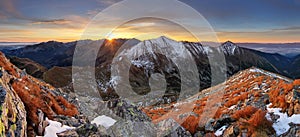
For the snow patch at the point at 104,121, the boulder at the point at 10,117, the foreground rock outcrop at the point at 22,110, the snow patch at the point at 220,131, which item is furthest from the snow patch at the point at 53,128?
the snow patch at the point at 220,131

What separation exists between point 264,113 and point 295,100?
2690 millimetres

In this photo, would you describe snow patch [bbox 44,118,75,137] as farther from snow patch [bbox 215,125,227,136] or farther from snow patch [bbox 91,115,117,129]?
snow patch [bbox 215,125,227,136]

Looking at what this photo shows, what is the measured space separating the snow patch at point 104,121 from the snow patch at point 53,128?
6.87 ft

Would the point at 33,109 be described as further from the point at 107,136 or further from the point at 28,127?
the point at 107,136

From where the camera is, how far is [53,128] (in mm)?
11688

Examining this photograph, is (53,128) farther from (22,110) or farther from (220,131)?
(220,131)

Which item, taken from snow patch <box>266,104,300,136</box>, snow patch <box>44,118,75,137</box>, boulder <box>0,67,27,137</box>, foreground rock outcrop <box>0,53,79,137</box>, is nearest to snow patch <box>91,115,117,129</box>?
foreground rock outcrop <box>0,53,79,137</box>

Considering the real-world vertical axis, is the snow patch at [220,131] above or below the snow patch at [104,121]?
Answer: below

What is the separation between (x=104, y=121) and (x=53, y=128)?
324cm

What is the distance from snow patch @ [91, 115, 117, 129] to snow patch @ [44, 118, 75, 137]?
6.87 ft

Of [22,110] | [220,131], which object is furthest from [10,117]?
[220,131]

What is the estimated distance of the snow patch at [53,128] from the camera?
11188 mm

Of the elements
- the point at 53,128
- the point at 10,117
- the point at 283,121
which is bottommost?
the point at 283,121

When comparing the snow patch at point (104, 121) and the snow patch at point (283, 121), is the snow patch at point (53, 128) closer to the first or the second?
the snow patch at point (104, 121)
